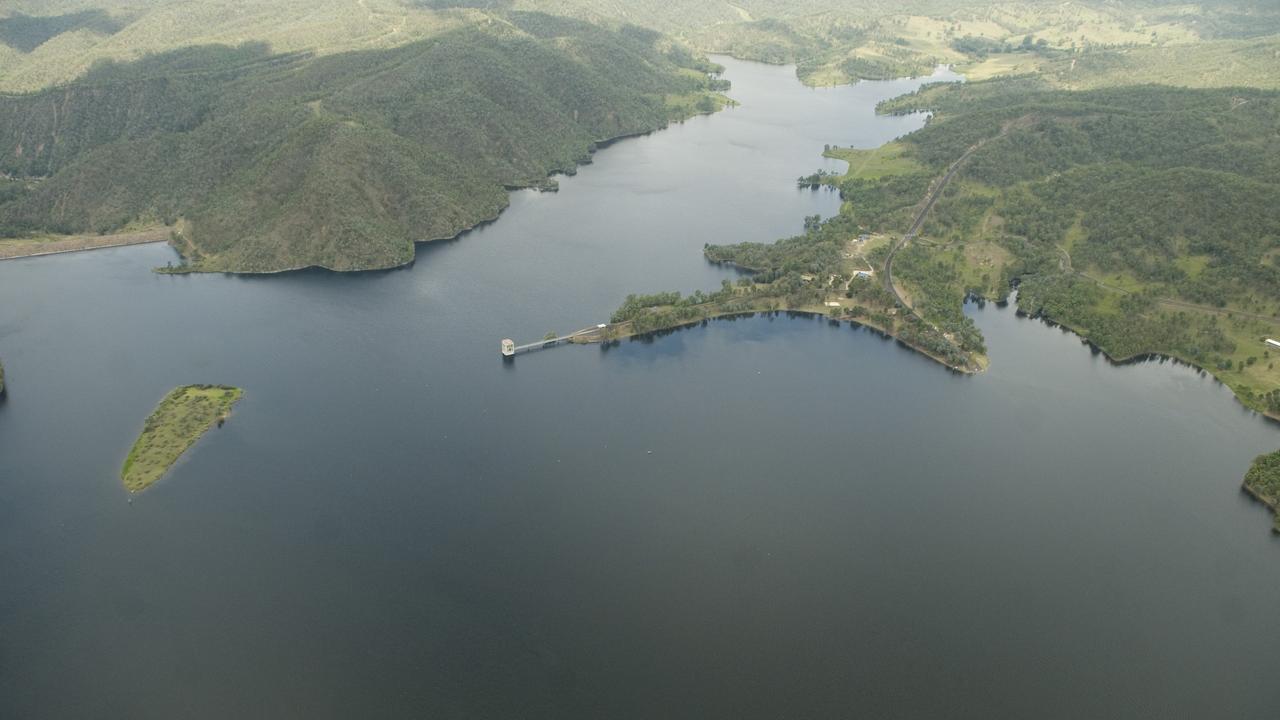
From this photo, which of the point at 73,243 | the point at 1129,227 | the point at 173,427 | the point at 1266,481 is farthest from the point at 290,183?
the point at 1266,481

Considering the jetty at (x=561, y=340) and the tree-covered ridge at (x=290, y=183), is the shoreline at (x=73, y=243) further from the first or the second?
the jetty at (x=561, y=340)

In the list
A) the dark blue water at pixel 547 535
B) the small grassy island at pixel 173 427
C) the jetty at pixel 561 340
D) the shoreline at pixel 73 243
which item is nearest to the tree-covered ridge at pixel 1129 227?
the dark blue water at pixel 547 535

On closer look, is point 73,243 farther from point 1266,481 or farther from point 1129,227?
point 1129,227

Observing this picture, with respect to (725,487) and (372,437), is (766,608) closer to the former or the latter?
(725,487)

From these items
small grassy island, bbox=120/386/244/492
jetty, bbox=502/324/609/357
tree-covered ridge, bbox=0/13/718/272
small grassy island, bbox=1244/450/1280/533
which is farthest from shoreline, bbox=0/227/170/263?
small grassy island, bbox=1244/450/1280/533

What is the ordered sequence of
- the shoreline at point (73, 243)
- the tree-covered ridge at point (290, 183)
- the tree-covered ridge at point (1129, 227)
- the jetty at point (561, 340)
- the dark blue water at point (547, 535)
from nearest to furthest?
the dark blue water at point (547, 535) < the jetty at point (561, 340) < the tree-covered ridge at point (1129, 227) < the tree-covered ridge at point (290, 183) < the shoreline at point (73, 243)

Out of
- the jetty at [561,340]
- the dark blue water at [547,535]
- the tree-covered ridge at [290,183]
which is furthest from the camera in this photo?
the tree-covered ridge at [290,183]
